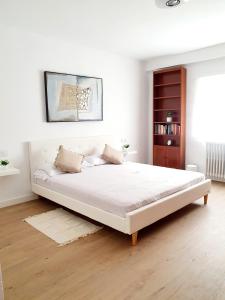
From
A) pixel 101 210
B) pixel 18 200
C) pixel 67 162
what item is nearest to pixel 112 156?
pixel 67 162

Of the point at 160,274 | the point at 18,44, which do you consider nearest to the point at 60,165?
the point at 18,44

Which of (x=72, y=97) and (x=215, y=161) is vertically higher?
(x=72, y=97)

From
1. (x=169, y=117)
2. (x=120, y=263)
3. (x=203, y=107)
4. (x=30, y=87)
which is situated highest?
(x=30, y=87)

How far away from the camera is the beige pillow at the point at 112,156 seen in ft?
14.5

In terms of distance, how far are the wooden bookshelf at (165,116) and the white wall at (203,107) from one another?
0.47ft

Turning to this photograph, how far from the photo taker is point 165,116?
5613mm

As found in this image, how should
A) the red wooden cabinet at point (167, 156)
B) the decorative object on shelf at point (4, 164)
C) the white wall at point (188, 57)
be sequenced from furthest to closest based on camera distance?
the red wooden cabinet at point (167, 156)
the white wall at point (188, 57)
the decorative object on shelf at point (4, 164)

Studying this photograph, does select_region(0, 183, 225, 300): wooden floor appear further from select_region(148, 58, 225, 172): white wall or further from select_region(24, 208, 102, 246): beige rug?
select_region(148, 58, 225, 172): white wall

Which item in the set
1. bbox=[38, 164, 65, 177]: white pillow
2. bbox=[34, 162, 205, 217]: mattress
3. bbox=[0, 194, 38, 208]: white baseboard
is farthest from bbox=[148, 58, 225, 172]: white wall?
bbox=[0, 194, 38, 208]: white baseboard

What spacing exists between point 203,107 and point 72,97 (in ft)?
8.75

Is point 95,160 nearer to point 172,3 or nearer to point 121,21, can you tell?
point 121,21

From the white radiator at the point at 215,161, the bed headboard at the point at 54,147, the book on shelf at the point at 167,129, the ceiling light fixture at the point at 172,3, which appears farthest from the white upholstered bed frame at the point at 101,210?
the ceiling light fixture at the point at 172,3

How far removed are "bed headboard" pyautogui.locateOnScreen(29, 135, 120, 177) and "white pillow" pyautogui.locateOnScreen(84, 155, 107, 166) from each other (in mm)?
184

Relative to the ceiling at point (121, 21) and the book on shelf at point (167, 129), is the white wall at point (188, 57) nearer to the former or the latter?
the ceiling at point (121, 21)
